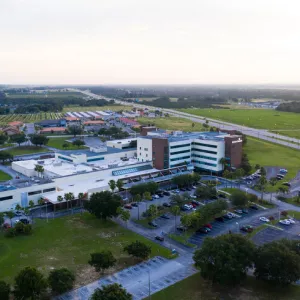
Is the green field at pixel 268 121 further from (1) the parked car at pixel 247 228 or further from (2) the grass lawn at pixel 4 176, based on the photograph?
(2) the grass lawn at pixel 4 176

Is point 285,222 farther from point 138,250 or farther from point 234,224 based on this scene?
point 138,250

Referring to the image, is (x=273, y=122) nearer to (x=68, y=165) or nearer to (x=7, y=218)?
(x=68, y=165)

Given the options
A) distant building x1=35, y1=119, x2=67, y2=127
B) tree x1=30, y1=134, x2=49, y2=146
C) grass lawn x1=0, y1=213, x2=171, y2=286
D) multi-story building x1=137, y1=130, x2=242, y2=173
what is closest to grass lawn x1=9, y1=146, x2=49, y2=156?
tree x1=30, y1=134, x2=49, y2=146

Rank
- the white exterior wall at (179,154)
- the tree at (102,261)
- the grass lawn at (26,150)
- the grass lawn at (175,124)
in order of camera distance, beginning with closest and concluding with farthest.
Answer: the tree at (102,261) < the white exterior wall at (179,154) < the grass lawn at (26,150) < the grass lawn at (175,124)

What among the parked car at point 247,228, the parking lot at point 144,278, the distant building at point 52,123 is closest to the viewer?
the parking lot at point 144,278

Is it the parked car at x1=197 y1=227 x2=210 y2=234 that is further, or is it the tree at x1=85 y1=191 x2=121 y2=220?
the tree at x1=85 y1=191 x2=121 y2=220

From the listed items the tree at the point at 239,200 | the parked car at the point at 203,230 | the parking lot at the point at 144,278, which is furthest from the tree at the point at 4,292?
the tree at the point at 239,200

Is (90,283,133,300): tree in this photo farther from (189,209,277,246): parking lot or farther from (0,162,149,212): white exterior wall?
(0,162,149,212): white exterior wall
